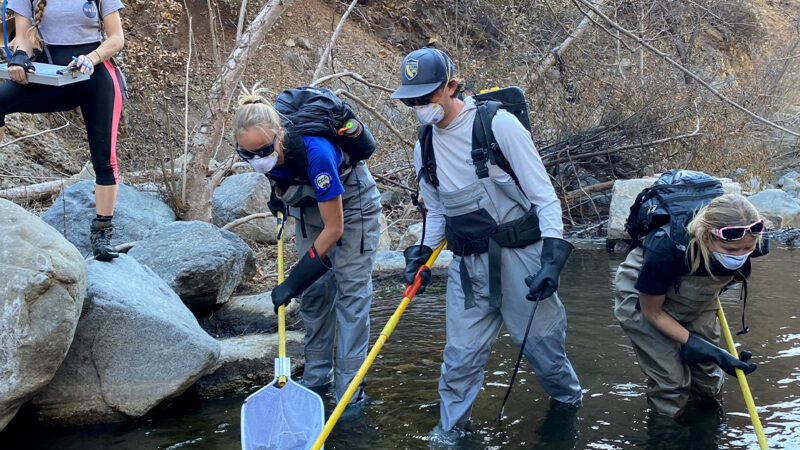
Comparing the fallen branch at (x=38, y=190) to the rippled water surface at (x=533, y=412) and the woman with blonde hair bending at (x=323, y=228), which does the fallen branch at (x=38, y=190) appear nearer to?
the rippled water surface at (x=533, y=412)

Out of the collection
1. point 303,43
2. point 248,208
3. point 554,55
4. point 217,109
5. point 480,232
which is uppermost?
point 303,43

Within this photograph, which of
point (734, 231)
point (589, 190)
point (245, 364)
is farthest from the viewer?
point (589, 190)

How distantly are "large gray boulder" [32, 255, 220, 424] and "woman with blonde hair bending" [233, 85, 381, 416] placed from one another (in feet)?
2.24

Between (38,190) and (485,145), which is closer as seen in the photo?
(485,145)

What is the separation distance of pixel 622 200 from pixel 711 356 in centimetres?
556

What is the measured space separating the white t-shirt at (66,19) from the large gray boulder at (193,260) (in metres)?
1.71

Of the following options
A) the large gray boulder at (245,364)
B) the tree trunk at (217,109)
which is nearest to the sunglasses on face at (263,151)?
the large gray boulder at (245,364)

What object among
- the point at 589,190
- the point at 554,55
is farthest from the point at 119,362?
the point at 554,55

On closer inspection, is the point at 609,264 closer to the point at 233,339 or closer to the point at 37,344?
the point at 233,339

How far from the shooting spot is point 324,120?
3.47 metres

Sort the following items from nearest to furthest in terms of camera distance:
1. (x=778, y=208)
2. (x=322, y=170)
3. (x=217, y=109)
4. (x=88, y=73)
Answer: (x=322, y=170), (x=88, y=73), (x=217, y=109), (x=778, y=208)

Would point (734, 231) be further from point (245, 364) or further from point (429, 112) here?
point (245, 364)

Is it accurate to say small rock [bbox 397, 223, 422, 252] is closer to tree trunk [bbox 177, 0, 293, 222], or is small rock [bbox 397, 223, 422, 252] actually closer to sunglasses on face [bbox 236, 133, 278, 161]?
tree trunk [bbox 177, 0, 293, 222]

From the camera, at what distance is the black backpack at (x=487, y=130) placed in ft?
10.5
